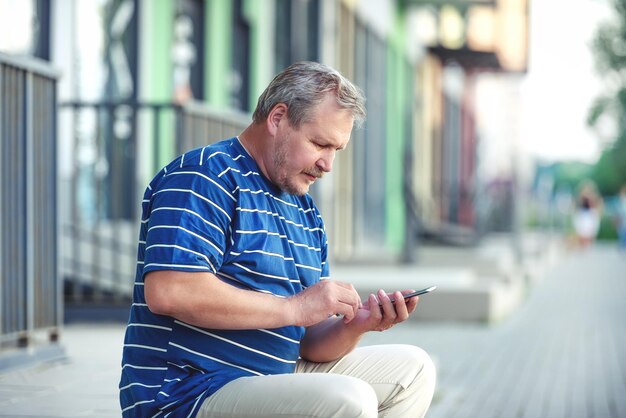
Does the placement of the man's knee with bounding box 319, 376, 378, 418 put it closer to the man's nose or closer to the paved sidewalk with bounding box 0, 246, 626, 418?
the man's nose

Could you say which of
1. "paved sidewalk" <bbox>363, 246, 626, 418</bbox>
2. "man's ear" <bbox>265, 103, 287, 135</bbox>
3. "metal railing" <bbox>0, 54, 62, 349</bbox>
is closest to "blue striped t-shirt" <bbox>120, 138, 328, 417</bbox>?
"man's ear" <bbox>265, 103, 287, 135</bbox>

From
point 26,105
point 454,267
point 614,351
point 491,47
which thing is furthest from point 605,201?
point 26,105

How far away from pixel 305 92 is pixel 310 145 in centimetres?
15

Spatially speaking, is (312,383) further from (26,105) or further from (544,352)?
(544,352)

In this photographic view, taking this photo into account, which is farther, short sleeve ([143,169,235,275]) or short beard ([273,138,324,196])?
short beard ([273,138,324,196])

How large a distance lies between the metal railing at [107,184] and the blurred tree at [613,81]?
2837cm

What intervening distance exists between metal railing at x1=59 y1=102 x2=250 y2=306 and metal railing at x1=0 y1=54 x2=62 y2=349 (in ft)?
7.39

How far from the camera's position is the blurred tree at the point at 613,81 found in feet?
138

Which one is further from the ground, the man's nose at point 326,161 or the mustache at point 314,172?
the man's nose at point 326,161

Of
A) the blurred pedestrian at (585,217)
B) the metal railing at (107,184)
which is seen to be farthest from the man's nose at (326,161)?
the blurred pedestrian at (585,217)

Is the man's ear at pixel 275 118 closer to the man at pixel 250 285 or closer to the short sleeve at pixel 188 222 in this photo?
→ the man at pixel 250 285

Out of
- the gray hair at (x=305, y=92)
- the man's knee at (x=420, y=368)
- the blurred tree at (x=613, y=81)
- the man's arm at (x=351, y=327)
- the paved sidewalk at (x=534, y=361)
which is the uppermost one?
the blurred tree at (x=613, y=81)

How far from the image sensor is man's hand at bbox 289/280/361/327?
11.4ft

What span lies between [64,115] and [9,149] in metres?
3.84
